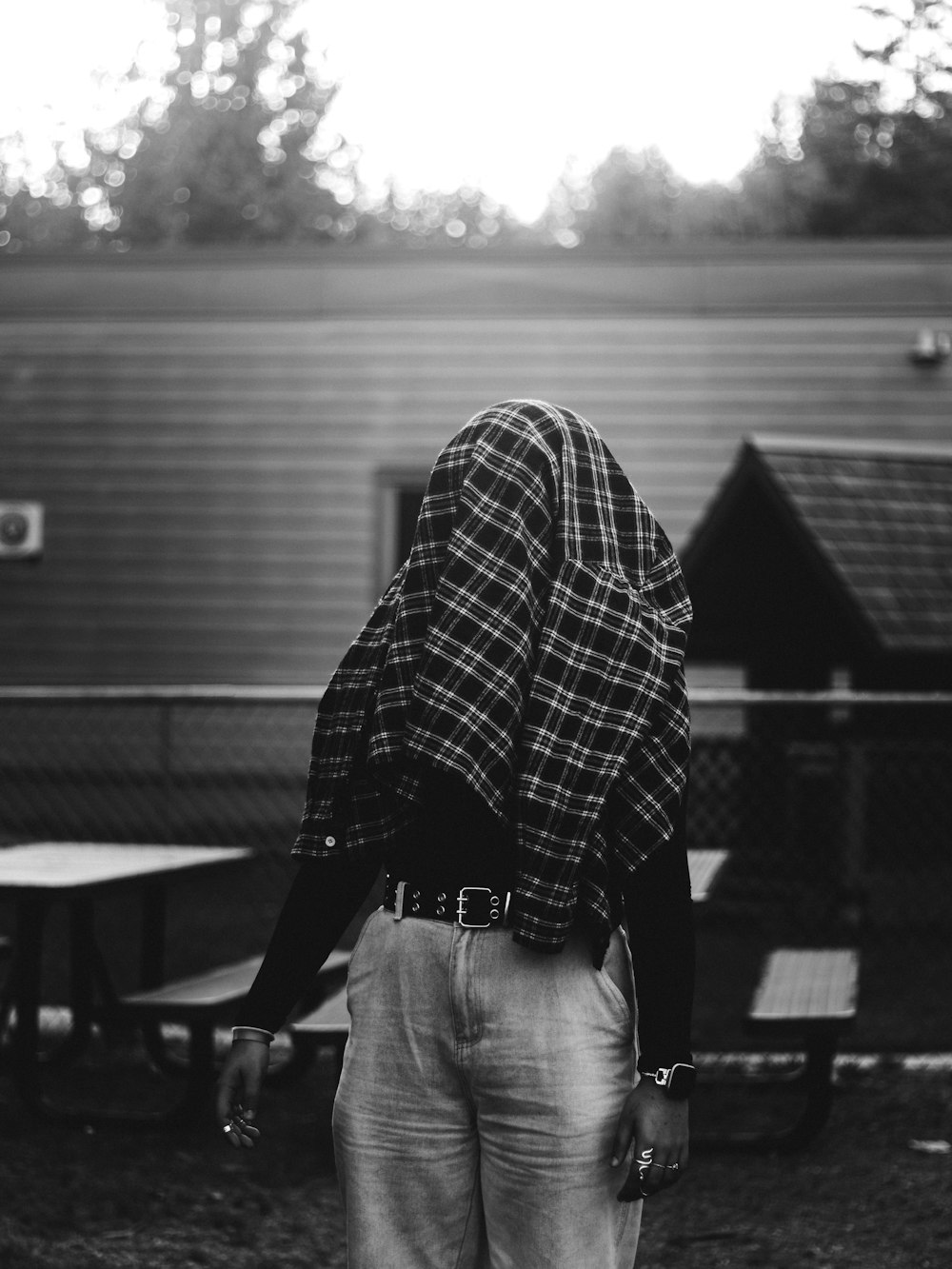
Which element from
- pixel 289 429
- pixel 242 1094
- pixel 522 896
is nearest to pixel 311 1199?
pixel 242 1094

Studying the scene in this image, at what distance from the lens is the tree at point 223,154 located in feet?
120

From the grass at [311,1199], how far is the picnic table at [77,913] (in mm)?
238

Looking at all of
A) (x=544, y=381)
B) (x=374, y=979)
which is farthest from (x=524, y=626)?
(x=544, y=381)

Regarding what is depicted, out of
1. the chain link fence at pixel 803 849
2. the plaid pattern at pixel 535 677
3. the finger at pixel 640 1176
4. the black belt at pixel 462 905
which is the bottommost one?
the chain link fence at pixel 803 849

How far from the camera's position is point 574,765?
70.4 inches

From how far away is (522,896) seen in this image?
176 centimetres

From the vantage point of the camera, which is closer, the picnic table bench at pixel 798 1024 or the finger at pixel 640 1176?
the finger at pixel 640 1176

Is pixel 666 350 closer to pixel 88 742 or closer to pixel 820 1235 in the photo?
pixel 88 742

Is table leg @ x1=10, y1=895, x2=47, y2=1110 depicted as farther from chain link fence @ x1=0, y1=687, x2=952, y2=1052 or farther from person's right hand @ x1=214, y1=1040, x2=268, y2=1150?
person's right hand @ x1=214, y1=1040, x2=268, y2=1150

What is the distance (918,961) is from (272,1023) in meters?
5.10

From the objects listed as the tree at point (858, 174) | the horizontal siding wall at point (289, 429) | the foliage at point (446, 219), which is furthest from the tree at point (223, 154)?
the horizontal siding wall at point (289, 429)

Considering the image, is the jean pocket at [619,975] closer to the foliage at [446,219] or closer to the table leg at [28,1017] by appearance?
the table leg at [28,1017]

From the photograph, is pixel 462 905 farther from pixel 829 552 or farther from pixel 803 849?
pixel 803 849

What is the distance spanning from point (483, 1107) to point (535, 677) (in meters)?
→ 0.53
